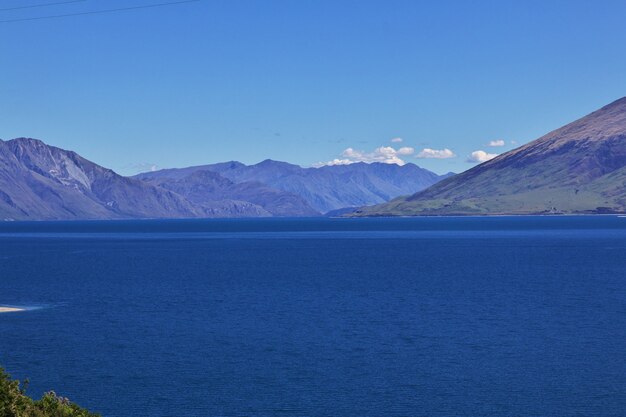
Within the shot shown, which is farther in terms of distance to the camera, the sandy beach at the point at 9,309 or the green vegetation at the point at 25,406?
the sandy beach at the point at 9,309

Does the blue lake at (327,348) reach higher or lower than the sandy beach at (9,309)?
lower

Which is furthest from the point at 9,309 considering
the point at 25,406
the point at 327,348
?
the point at 25,406

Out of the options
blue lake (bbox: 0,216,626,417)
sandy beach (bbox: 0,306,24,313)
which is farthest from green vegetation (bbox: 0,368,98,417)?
sandy beach (bbox: 0,306,24,313)

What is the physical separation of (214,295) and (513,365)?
71610 mm

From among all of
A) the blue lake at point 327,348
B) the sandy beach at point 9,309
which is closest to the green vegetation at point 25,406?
the blue lake at point 327,348

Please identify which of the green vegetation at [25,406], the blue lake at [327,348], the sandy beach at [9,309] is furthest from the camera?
the sandy beach at [9,309]

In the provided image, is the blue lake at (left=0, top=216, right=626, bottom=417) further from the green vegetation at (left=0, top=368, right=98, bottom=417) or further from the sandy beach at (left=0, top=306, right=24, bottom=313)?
the green vegetation at (left=0, top=368, right=98, bottom=417)

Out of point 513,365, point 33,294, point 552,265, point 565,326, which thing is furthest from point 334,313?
point 552,265

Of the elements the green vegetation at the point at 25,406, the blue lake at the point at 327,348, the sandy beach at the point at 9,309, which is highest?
the green vegetation at the point at 25,406

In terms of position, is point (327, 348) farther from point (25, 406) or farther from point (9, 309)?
point (9, 309)

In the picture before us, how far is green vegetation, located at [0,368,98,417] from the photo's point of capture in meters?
40.6

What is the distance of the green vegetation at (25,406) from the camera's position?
4059 centimetres

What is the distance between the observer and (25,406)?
42.3 metres

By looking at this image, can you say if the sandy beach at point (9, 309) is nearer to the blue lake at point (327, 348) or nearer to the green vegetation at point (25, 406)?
the blue lake at point (327, 348)
